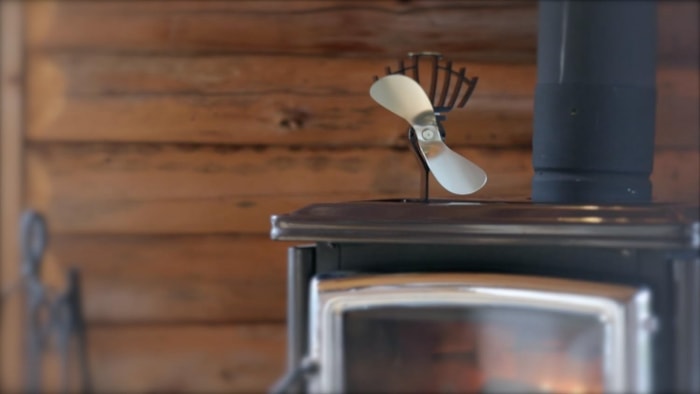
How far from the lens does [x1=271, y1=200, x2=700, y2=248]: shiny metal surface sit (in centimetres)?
123

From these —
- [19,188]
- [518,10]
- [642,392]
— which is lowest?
[642,392]

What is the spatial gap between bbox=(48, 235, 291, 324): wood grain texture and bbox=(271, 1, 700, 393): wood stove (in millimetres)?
647

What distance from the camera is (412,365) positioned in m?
1.32

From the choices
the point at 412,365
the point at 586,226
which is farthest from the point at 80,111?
the point at 586,226

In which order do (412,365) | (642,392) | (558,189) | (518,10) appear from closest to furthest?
1. (642,392)
2. (412,365)
3. (558,189)
4. (518,10)

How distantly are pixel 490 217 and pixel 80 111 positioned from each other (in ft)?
3.46

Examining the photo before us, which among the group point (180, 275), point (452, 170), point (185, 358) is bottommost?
point (185, 358)

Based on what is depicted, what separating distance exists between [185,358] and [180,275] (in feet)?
0.57

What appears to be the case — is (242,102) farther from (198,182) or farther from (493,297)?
(493,297)

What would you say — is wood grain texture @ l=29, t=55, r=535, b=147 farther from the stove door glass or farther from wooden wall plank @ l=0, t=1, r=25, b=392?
the stove door glass

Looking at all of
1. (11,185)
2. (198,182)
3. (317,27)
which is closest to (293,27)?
(317,27)

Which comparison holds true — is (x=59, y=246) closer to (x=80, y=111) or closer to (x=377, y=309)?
(x=80, y=111)

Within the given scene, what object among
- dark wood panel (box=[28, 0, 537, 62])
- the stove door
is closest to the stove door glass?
the stove door

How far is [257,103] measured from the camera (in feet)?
6.63
